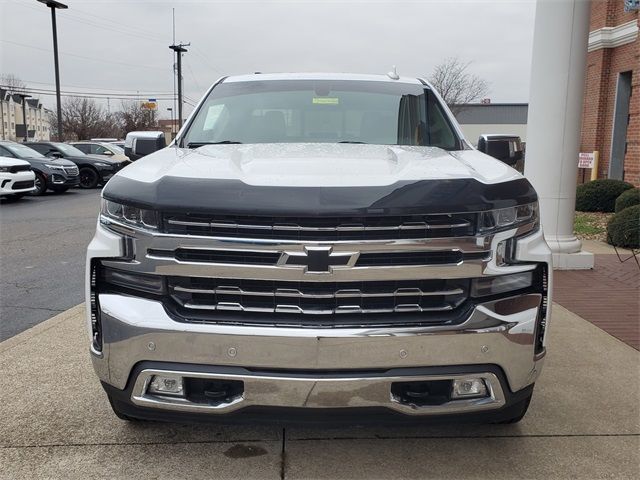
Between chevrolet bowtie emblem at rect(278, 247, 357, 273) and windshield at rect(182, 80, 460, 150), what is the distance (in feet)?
4.79

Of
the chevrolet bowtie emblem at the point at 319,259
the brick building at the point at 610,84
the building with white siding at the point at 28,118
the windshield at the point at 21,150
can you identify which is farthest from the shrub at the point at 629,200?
the building with white siding at the point at 28,118

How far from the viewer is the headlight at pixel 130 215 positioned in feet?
7.88

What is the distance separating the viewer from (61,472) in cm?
276

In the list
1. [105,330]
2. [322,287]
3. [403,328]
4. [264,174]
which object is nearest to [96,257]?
[105,330]

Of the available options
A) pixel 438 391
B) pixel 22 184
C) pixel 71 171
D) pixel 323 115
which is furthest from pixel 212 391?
pixel 71 171

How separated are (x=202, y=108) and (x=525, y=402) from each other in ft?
8.94

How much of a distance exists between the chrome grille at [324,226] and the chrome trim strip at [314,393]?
21.9 inches

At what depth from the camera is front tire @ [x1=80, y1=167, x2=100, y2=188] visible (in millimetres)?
20719

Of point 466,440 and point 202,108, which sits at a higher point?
point 202,108

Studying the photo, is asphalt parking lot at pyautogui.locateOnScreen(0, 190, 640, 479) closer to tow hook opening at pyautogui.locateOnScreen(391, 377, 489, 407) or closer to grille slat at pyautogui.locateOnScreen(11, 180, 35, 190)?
tow hook opening at pyautogui.locateOnScreen(391, 377, 489, 407)

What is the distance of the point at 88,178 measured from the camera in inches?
825

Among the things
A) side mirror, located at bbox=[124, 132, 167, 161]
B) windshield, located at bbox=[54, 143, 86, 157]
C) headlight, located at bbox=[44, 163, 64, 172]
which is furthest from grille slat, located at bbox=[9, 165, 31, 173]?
side mirror, located at bbox=[124, 132, 167, 161]

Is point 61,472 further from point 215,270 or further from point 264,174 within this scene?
point 264,174

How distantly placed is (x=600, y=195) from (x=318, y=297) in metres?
11.1
